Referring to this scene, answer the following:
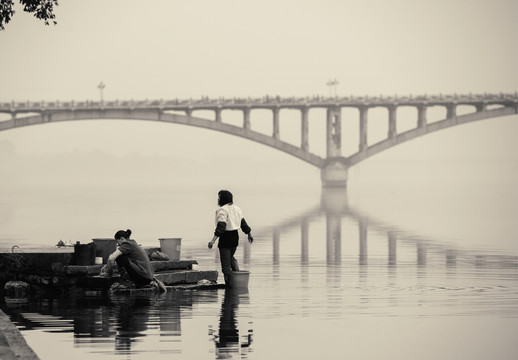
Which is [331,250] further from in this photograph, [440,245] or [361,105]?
[361,105]

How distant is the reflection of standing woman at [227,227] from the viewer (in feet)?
69.2

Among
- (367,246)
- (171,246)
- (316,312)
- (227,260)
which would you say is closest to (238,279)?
(227,260)

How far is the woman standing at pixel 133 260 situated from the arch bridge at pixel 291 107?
109m

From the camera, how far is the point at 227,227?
69.9ft

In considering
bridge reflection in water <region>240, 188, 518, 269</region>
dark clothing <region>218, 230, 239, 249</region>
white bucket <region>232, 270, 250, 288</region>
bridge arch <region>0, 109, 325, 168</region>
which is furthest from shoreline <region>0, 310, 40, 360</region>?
bridge arch <region>0, 109, 325, 168</region>

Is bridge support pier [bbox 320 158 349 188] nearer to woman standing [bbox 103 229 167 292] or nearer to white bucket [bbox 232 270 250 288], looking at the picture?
white bucket [bbox 232 270 250 288]

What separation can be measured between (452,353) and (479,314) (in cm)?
370

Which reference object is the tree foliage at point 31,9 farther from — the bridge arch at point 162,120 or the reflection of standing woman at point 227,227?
the bridge arch at point 162,120

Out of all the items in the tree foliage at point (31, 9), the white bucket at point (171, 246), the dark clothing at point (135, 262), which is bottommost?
the dark clothing at point (135, 262)

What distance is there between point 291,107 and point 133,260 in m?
113

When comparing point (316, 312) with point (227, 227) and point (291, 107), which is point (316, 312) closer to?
point (227, 227)

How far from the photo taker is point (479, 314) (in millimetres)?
17719

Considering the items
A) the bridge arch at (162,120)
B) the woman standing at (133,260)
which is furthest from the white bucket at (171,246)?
the bridge arch at (162,120)

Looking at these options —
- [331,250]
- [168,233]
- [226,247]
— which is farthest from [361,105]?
[226,247]
